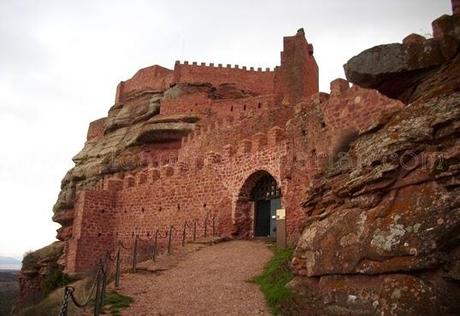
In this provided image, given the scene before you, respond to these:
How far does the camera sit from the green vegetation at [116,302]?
932cm

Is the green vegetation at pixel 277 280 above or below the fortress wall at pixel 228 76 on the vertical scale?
below

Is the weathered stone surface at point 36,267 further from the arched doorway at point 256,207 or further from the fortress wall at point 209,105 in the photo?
the fortress wall at point 209,105

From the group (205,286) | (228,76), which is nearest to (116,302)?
(205,286)

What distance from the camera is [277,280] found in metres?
10.4

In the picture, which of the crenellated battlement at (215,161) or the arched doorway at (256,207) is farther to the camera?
the arched doorway at (256,207)

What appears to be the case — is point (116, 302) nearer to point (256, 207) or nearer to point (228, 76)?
point (256, 207)

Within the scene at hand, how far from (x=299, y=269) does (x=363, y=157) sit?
2525 mm

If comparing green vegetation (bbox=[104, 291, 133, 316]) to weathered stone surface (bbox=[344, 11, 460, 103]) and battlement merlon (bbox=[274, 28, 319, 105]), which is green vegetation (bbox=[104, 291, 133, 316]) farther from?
battlement merlon (bbox=[274, 28, 319, 105])

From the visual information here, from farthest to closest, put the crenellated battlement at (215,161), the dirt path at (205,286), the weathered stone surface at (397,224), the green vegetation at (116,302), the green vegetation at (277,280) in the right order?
the crenellated battlement at (215,161) → the green vegetation at (116,302) → the dirt path at (205,286) → the green vegetation at (277,280) → the weathered stone surface at (397,224)

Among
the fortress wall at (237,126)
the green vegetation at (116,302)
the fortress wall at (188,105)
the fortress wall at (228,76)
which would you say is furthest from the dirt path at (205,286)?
the fortress wall at (228,76)

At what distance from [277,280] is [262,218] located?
312 inches

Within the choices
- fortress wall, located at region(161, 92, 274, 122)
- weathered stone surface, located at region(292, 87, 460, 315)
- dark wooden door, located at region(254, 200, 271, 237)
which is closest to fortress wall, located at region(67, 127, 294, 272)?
dark wooden door, located at region(254, 200, 271, 237)

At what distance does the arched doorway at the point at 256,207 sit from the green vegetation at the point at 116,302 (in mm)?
8275

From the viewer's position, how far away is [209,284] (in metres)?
11.1
